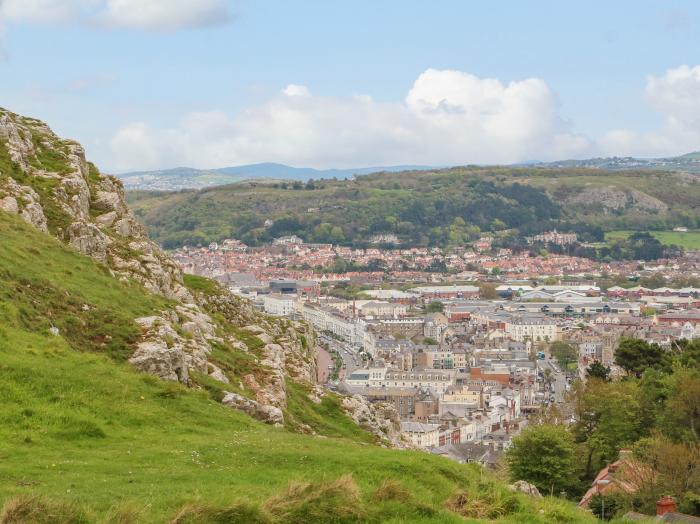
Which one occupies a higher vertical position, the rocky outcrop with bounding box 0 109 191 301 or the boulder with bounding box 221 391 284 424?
the rocky outcrop with bounding box 0 109 191 301

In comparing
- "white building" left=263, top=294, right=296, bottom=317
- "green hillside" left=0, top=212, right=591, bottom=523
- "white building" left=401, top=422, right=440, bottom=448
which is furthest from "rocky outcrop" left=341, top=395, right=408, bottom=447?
"white building" left=263, top=294, right=296, bottom=317

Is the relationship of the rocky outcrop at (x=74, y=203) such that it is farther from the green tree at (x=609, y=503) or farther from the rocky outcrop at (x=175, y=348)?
the green tree at (x=609, y=503)

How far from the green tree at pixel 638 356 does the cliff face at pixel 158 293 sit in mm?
24971

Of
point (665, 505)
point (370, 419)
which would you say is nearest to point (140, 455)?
point (370, 419)

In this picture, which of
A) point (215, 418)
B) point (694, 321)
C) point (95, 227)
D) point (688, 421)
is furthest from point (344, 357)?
point (215, 418)

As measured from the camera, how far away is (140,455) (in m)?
13.4

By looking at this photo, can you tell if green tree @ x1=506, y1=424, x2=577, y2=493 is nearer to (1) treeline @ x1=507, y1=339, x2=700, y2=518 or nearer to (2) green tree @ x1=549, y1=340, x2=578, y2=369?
(1) treeline @ x1=507, y1=339, x2=700, y2=518

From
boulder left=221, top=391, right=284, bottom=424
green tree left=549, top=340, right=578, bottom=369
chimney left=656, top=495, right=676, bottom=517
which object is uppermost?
boulder left=221, top=391, right=284, bottom=424

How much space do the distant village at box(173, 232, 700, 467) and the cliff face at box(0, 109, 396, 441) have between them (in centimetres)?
3374

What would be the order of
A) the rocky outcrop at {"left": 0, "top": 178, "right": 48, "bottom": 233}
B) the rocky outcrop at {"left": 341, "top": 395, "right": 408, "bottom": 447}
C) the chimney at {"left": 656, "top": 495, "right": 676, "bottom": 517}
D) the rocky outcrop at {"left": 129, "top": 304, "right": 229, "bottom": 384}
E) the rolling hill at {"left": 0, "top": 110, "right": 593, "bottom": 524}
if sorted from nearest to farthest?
the rolling hill at {"left": 0, "top": 110, "right": 593, "bottom": 524}
the rocky outcrop at {"left": 129, "top": 304, "right": 229, "bottom": 384}
the rocky outcrop at {"left": 0, "top": 178, "right": 48, "bottom": 233}
the chimney at {"left": 656, "top": 495, "right": 676, "bottom": 517}
the rocky outcrop at {"left": 341, "top": 395, "right": 408, "bottom": 447}

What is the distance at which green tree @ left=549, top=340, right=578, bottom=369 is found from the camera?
12550cm

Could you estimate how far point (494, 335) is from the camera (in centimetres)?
13862

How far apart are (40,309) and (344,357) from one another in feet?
331

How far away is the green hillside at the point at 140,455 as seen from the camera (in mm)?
10500
